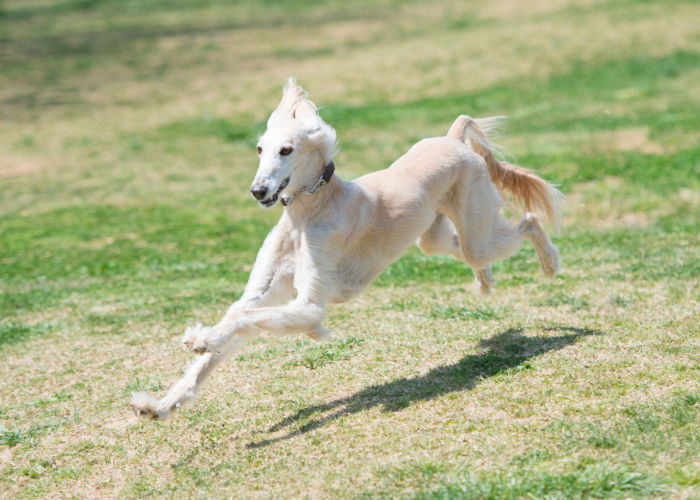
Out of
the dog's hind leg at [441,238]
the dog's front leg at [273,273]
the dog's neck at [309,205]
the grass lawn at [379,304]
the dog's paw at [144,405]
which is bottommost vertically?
the grass lawn at [379,304]

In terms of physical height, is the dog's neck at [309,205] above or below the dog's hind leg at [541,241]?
above

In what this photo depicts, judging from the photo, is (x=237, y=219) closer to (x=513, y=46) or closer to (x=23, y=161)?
(x=23, y=161)

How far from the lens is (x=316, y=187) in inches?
214

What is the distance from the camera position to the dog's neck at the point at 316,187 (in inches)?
212

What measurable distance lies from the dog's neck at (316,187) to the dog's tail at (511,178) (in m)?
1.73

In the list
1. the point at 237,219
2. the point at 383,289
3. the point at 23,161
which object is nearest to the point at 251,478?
the point at 383,289

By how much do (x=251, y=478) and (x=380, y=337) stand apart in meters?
2.35

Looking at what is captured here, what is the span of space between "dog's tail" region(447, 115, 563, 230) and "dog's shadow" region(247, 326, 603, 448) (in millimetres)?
1260

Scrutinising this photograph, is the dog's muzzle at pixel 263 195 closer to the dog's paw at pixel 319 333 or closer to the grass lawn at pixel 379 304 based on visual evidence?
the dog's paw at pixel 319 333

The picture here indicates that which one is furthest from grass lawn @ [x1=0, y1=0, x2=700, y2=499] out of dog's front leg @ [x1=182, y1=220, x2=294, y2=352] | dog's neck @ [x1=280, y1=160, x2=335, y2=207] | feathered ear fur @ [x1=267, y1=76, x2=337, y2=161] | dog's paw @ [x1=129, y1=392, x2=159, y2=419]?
feathered ear fur @ [x1=267, y1=76, x2=337, y2=161]

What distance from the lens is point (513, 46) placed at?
22.5 metres

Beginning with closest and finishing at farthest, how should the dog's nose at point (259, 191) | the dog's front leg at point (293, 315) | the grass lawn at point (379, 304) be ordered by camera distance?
the grass lawn at point (379, 304) < the dog's nose at point (259, 191) < the dog's front leg at point (293, 315)

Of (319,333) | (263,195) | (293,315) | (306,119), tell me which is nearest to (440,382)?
(319,333)

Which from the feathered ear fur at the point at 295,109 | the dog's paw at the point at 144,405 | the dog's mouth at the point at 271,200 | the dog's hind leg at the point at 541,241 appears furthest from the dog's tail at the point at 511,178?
the dog's paw at the point at 144,405
